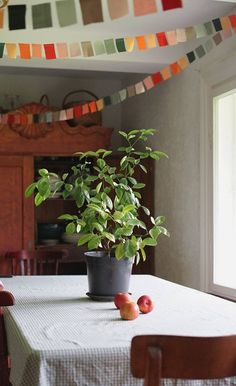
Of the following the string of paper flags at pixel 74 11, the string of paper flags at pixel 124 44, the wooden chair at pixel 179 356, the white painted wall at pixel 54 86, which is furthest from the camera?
the white painted wall at pixel 54 86

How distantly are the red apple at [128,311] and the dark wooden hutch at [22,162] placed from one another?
2.73 metres

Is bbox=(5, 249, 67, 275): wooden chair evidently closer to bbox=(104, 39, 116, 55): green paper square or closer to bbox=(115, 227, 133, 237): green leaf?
bbox=(104, 39, 116, 55): green paper square

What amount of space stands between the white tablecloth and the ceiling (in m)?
1.78

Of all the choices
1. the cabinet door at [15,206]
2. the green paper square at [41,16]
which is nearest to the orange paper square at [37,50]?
the green paper square at [41,16]

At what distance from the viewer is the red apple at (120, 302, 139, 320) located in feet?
6.75

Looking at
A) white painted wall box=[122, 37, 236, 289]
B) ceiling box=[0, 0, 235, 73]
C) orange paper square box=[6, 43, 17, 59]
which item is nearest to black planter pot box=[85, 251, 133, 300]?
orange paper square box=[6, 43, 17, 59]

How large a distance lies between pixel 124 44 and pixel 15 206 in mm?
1896

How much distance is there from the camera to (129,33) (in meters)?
4.21

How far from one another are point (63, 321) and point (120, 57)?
8.90 ft

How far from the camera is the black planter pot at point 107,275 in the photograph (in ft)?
8.09

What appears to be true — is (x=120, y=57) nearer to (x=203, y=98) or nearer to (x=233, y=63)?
(x=203, y=98)

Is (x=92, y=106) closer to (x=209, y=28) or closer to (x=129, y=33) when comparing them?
(x=129, y=33)

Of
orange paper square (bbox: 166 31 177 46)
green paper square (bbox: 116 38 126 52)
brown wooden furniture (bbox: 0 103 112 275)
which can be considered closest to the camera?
orange paper square (bbox: 166 31 177 46)

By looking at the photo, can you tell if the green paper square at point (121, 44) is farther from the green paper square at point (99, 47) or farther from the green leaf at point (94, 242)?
the green leaf at point (94, 242)
